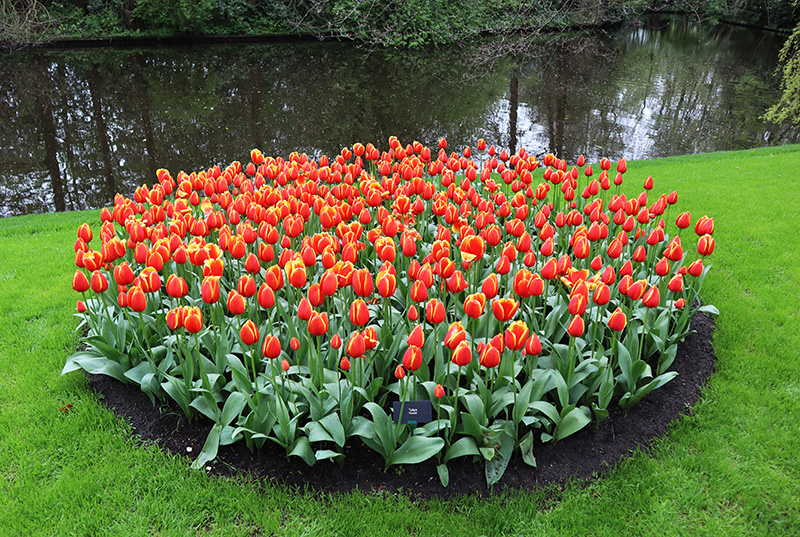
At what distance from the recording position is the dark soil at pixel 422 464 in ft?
10.1

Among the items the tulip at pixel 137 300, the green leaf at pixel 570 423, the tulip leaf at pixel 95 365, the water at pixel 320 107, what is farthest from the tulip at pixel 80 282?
the water at pixel 320 107

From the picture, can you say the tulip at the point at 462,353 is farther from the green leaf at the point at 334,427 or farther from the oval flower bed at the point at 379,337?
the green leaf at the point at 334,427

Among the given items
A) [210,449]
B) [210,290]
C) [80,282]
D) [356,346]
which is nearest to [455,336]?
[356,346]

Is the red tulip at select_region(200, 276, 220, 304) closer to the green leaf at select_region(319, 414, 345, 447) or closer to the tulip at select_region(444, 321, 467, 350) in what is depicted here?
the green leaf at select_region(319, 414, 345, 447)

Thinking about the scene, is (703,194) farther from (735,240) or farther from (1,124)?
(1,124)

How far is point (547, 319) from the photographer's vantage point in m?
3.84

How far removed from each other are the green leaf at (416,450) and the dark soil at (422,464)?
14cm

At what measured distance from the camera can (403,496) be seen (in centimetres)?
300

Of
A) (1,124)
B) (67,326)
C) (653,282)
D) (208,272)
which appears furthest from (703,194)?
(1,124)

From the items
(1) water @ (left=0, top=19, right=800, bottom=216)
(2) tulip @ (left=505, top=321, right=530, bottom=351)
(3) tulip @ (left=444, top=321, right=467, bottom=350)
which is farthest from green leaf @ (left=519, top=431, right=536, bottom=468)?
(1) water @ (left=0, top=19, right=800, bottom=216)

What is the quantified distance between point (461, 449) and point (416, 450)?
0.24m

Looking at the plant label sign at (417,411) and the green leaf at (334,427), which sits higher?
the plant label sign at (417,411)

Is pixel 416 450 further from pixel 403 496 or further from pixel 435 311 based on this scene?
pixel 435 311

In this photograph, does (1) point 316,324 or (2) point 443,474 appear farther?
(2) point 443,474
